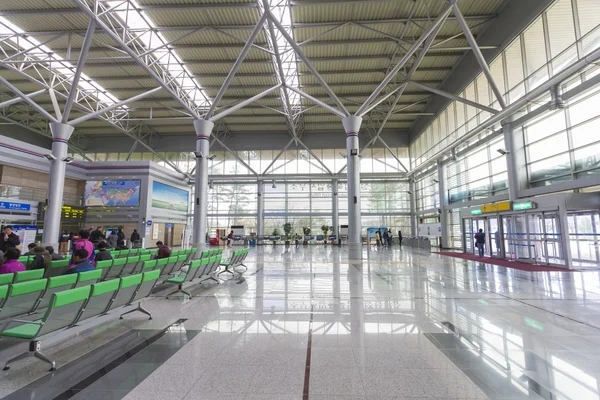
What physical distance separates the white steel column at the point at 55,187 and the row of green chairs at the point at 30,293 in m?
13.9

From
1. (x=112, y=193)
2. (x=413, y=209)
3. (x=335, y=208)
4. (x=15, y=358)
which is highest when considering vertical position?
(x=112, y=193)

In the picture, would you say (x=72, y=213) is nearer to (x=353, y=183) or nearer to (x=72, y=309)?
(x=353, y=183)

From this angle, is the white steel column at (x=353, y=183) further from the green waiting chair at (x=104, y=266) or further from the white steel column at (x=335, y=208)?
the white steel column at (x=335, y=208)

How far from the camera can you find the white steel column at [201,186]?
632 inches

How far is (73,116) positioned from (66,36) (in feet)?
45.8

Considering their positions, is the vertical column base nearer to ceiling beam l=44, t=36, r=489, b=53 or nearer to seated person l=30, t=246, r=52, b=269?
ceiling beam l=44, t=36, r=489, b=53

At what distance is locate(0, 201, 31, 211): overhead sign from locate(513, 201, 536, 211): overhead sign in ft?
95.6

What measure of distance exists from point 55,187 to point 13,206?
227 inches

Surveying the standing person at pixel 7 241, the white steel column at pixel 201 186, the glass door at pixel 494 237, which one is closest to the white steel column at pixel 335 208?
the glass door at pixel 494 237

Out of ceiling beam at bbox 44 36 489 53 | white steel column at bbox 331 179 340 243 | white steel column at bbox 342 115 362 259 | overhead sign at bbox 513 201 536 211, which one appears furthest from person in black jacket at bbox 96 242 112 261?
white steel column at bbox 331 179 340 243

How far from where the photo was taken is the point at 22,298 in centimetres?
370

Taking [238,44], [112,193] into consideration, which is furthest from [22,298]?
[112,193]

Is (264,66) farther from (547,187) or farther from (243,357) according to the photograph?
(243,357)

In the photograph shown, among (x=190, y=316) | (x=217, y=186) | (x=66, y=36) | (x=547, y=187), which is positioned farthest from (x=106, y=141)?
(x=547, y=187)
